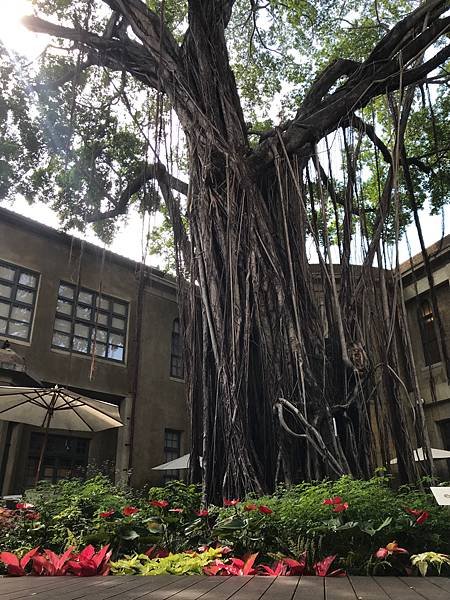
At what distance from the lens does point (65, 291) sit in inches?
387

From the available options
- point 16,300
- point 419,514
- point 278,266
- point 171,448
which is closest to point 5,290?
point 16,300

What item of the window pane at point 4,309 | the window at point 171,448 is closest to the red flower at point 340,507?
the window pane at point 4,309

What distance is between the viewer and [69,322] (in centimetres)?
979

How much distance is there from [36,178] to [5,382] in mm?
3423

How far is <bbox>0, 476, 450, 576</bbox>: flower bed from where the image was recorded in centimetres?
217

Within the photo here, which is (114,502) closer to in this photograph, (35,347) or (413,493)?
(413,493)

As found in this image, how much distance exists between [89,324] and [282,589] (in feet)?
29.7

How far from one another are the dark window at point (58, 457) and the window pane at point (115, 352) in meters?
1.78

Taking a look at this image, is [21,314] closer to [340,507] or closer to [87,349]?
[87,349]

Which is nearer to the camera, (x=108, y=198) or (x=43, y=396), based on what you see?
(x=43, y=396)

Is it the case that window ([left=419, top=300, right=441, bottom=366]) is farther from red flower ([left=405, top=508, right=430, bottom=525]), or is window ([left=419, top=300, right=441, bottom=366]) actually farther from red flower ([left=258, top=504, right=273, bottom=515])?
red flower ([left=258, top=504, right=273, bottom=515])

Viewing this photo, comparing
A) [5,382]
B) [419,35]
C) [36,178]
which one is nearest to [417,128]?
[419,35]

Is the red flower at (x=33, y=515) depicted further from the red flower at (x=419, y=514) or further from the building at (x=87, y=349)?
the building at (x=87, y=349)

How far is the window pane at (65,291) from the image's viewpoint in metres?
9.75
